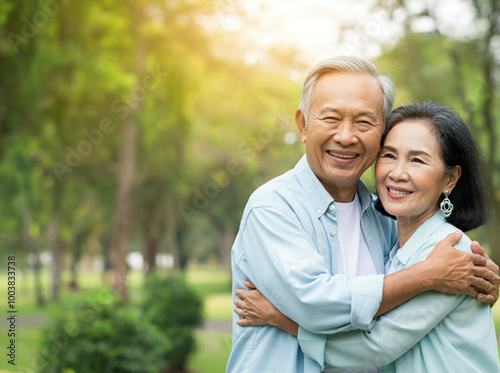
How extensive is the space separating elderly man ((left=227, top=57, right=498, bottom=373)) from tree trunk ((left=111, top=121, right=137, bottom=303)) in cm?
1193

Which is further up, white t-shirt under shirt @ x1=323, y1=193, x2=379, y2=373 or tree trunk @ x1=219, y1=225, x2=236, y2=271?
white t-shirt under shirt @ x1=323, y1=193, x2=379, y2=373

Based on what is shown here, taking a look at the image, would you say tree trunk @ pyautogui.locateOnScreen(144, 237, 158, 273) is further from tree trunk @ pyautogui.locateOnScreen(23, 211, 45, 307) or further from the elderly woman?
the elderly woman

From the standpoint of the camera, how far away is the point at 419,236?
2.53 metres

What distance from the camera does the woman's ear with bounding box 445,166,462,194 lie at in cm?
255

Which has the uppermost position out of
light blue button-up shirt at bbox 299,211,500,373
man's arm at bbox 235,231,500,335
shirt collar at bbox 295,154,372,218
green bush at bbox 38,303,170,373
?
shirt collar at bbox 295,154,372,218

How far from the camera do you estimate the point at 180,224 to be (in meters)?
31.0

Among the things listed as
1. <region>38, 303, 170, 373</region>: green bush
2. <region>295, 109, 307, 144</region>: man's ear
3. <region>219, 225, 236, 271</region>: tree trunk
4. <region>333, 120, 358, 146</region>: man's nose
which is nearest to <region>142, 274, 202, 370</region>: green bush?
<region>38, 303, 170, 373</region>: green bush

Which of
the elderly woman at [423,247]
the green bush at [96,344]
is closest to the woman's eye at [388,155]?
the elderly woman at [423,247]

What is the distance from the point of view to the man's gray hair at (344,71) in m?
2.60

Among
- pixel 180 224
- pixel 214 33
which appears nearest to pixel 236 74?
pixel 214 33

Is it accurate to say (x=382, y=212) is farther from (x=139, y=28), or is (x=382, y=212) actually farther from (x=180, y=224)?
(x=180, y=224)

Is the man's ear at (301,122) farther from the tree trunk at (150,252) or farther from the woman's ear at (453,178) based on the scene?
the tree trunk at (150,252)

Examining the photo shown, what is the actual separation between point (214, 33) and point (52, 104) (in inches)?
201

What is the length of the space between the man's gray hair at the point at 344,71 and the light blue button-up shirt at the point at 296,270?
0.27 meters
